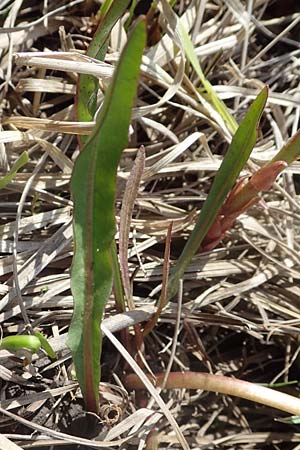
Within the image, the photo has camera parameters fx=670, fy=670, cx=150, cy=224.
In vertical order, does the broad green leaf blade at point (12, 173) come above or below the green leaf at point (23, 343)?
above

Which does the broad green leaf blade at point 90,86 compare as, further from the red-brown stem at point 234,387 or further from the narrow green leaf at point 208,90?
the red-brown stem at point 234,387

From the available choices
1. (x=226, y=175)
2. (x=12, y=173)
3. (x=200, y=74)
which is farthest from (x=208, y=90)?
(x=12, y=173)

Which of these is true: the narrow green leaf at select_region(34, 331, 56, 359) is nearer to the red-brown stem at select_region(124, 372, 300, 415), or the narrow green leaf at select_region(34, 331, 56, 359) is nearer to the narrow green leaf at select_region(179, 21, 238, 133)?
the red-brown stem at select_region(124, 372, 300, 415)

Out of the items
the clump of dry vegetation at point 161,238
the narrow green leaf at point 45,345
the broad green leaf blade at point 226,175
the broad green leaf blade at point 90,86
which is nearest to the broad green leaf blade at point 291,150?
the broad green leaf blade at point 226,175

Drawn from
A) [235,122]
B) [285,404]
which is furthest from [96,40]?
[285,404]

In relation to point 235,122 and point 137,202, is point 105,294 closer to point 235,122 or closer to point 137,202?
point 137,202
